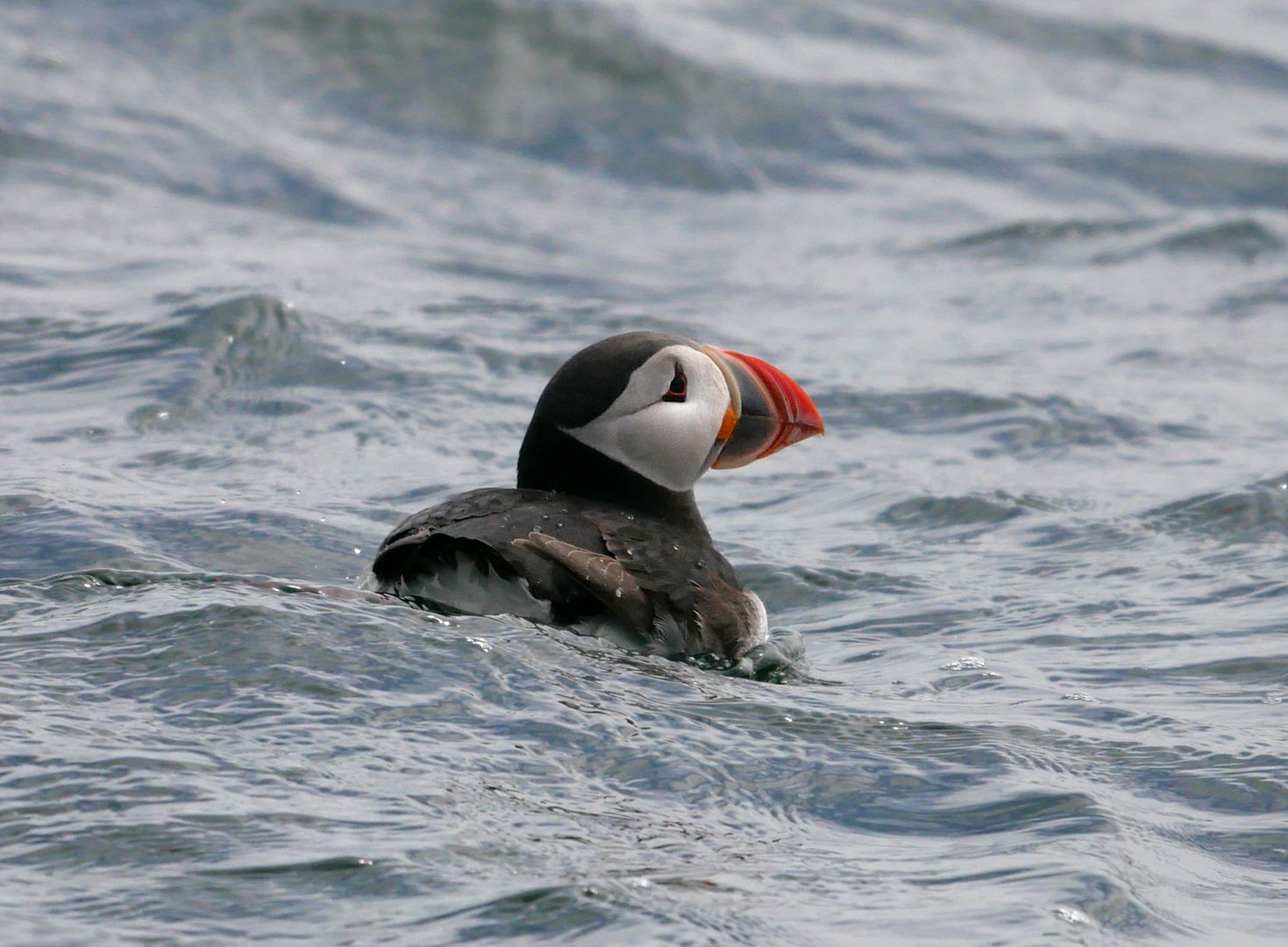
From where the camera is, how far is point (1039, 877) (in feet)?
11.6

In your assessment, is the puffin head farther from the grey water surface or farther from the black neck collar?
the grey water surface

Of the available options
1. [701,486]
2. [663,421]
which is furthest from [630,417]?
[701,486]

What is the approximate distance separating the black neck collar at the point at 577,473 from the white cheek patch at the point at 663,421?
0.08ft

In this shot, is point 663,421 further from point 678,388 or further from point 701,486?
point 701,486

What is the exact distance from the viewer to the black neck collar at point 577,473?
506 centimetres

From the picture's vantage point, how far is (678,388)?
201 inches

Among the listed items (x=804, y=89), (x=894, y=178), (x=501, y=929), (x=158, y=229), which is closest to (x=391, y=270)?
(x=158, y=229)

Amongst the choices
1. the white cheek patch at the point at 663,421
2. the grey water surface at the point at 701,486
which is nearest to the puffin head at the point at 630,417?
the white cheek patch at the point at 663,421

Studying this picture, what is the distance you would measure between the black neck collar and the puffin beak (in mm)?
339

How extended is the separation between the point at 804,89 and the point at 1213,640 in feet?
35.9

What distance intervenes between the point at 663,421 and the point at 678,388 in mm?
118

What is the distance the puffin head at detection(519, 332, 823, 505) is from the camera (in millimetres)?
4992

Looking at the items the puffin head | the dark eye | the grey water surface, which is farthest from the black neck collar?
the grey water surface

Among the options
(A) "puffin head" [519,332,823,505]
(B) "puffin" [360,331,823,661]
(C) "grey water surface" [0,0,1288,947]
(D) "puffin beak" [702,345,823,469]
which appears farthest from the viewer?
(D) "puffin beak" [702,345,823,469]
